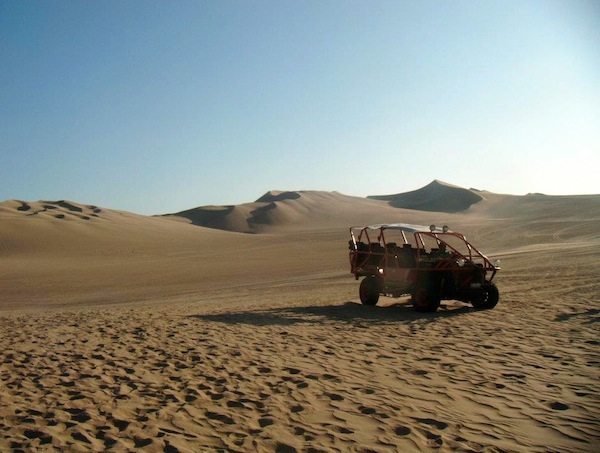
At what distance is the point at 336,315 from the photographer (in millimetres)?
10633

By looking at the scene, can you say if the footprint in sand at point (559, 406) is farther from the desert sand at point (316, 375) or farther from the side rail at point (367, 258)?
the side rail at point (367, 258)

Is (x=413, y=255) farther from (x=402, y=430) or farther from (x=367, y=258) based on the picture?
(x=402, y=430)

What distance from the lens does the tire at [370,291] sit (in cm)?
1208

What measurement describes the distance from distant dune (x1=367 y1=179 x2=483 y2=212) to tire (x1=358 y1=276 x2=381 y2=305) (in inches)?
3081

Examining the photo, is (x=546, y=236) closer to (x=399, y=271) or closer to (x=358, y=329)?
(x=399, y=271)

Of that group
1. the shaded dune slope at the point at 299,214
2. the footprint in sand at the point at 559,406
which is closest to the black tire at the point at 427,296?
the footprint in sand at the point at 559,406

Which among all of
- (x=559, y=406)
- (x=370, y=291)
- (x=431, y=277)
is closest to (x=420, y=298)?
(x=431, y=277)

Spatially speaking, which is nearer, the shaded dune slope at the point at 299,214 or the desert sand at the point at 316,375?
the desert sand at the point at 316,375

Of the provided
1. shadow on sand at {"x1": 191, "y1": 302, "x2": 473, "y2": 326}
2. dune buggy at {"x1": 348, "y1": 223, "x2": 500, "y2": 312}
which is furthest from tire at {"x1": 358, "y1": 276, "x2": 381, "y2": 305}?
shadow on sand at {"x1": 191, "y1": 302, "x2": 473, "y2": 326}

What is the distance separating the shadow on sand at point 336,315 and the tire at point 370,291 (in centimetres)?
20

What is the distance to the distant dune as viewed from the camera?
91.1 m

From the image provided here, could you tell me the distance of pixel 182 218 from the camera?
9388cm

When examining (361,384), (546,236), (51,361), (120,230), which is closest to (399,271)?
(361,384)

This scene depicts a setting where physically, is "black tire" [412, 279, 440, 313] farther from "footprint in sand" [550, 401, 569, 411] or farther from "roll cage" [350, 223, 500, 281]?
"footprint in sand" [550, 401, 569, 411]
